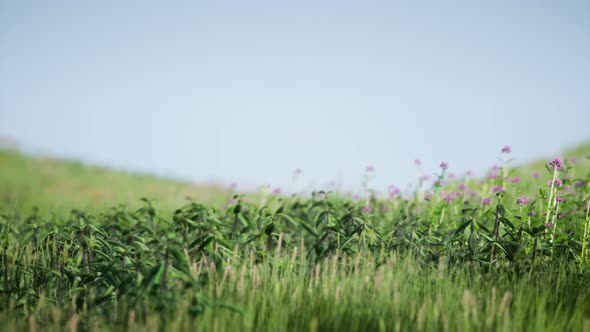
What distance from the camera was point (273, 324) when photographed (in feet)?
11.1

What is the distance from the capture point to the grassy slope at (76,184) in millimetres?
15547

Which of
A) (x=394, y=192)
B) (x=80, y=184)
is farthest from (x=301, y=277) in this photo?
(x=80, y=184)

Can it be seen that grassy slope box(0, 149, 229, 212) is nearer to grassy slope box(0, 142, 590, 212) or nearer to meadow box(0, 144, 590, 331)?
grassy slope box(0, 142, 590, 212)

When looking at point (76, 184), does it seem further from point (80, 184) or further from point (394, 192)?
point (394, 192)

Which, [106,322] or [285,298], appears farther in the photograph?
[285,298]

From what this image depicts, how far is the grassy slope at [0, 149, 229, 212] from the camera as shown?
15.5 metres

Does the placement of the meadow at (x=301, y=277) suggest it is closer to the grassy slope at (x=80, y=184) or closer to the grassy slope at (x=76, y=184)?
the grassy slope at (x=80, y=184)

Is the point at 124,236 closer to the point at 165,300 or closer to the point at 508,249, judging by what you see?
the point at 165,300

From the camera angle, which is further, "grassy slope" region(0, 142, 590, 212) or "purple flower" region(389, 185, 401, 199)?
"grassy slope" region(0, 142, 590, 212)

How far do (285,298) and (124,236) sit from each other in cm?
228

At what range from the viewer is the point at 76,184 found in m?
18.0

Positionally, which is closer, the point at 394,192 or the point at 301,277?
the point at 301,277

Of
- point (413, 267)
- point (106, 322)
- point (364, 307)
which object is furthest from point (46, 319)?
point (413, 267)

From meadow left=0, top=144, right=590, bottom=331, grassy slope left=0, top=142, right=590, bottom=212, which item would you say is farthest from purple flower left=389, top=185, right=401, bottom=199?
grassy slope left=0, top=142, right=590, bottom=212
